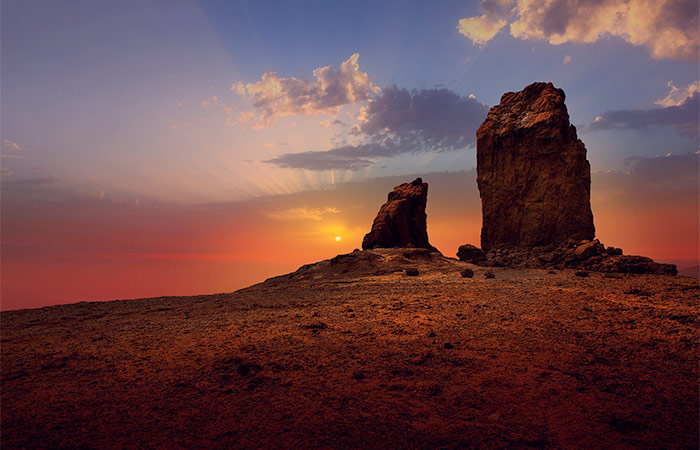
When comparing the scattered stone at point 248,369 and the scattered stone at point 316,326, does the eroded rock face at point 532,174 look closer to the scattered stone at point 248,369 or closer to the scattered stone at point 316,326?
the scattered stone at point 316,326

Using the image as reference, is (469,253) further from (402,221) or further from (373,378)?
(373,378)

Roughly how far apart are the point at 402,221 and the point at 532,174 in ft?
34.8

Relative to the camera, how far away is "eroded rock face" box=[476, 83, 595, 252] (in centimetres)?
2311

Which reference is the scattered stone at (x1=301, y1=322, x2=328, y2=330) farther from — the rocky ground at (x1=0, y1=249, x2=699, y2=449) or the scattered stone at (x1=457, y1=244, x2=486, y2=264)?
the scattered stone at (x1=457, y1=244, x2=486, y2=264)

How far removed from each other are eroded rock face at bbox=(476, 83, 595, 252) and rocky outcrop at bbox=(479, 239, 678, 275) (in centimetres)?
123

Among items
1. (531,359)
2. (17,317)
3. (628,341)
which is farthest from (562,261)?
(17,317)

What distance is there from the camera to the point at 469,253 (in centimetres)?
2627

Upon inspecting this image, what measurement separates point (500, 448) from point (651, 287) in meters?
10.3

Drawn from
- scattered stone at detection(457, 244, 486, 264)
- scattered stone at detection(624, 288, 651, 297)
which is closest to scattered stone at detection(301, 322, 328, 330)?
scattered stone at detection(624, 288, 651, 297)

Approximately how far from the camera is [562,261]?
789 inches

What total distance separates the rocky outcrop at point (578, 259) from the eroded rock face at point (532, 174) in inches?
48.3

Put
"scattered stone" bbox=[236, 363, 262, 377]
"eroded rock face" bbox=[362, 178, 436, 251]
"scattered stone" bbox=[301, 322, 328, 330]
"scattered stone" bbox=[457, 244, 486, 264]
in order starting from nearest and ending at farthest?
"scattered stone" bbox=[236, 363, 262, 377]
"scattered stone" bbox=[301, 322, 328, 330]
"scattered stone" bbox=[457, 244, 486, 264]
"eroded rock face" bbox=[362, 178, 436, 251]

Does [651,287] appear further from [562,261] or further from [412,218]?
[412,218]

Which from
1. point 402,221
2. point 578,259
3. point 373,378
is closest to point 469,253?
point 402,221
